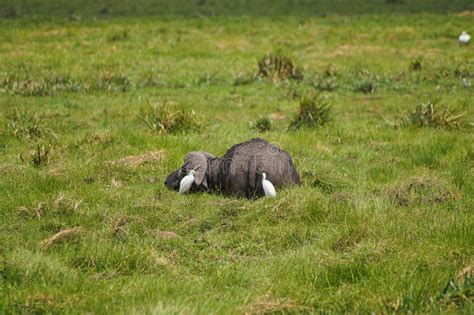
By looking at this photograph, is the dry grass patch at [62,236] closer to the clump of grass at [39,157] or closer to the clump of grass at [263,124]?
the clump of grass at [39,157]

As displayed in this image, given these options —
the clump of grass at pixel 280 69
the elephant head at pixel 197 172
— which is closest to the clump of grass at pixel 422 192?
the elephant head at pixel 197 172

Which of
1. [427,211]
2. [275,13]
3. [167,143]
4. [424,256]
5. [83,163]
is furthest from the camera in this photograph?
[275,13]

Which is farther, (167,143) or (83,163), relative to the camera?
(167,143)

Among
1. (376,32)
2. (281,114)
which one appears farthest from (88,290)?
(376,32)

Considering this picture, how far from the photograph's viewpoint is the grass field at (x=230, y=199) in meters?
5.27

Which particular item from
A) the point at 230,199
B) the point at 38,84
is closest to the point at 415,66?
the point at 38,84

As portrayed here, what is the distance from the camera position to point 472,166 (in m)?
9.33

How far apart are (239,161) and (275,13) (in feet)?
76.6

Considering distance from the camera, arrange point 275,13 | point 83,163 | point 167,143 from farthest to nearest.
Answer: point 275,13 < point 167,143 < point 83,163

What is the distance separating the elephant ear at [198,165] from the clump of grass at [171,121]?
2.62 meters

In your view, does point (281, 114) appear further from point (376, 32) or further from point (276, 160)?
point (376, 32)

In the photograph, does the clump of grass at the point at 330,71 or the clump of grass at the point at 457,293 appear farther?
the clump of grass at the point at 330,71

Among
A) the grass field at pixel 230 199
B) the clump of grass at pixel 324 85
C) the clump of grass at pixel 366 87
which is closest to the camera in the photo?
the grass field at pixel 230 199

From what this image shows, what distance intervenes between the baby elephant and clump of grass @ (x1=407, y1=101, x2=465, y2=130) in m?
4.12
